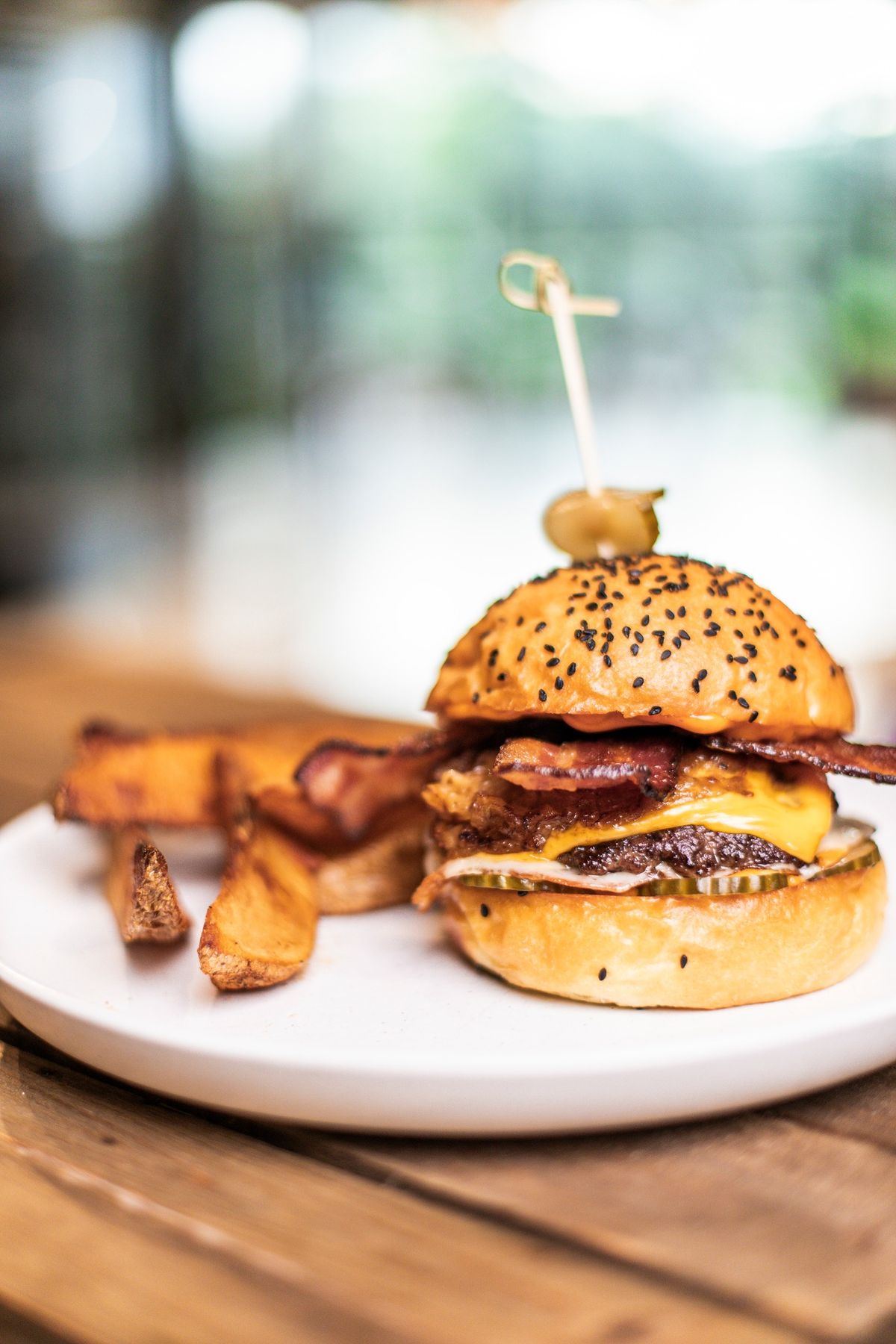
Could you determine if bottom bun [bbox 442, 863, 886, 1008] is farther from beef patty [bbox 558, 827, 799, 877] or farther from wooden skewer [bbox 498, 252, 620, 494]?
wooden skewer [bbox 498, 252, 620, 494]

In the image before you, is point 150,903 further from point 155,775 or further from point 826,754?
point 826,754

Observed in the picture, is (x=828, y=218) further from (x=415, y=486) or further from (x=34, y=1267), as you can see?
(x=34, y=1267)

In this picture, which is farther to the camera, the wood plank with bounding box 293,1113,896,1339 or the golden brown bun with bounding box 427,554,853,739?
the golden brown bun with bounding box 427,554,853,739

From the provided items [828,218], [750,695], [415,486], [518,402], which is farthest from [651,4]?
[750,695]

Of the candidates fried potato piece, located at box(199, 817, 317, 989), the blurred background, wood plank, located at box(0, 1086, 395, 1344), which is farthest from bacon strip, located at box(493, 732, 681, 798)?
the blurred background

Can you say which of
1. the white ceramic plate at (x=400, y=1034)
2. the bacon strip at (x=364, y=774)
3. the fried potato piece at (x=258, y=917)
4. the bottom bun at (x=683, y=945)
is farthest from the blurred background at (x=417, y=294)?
the bottom bun at (x=683, y=945)

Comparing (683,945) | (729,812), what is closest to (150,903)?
(683,945)

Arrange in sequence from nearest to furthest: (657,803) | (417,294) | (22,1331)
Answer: (22,1331), (657,803), (417,294)
